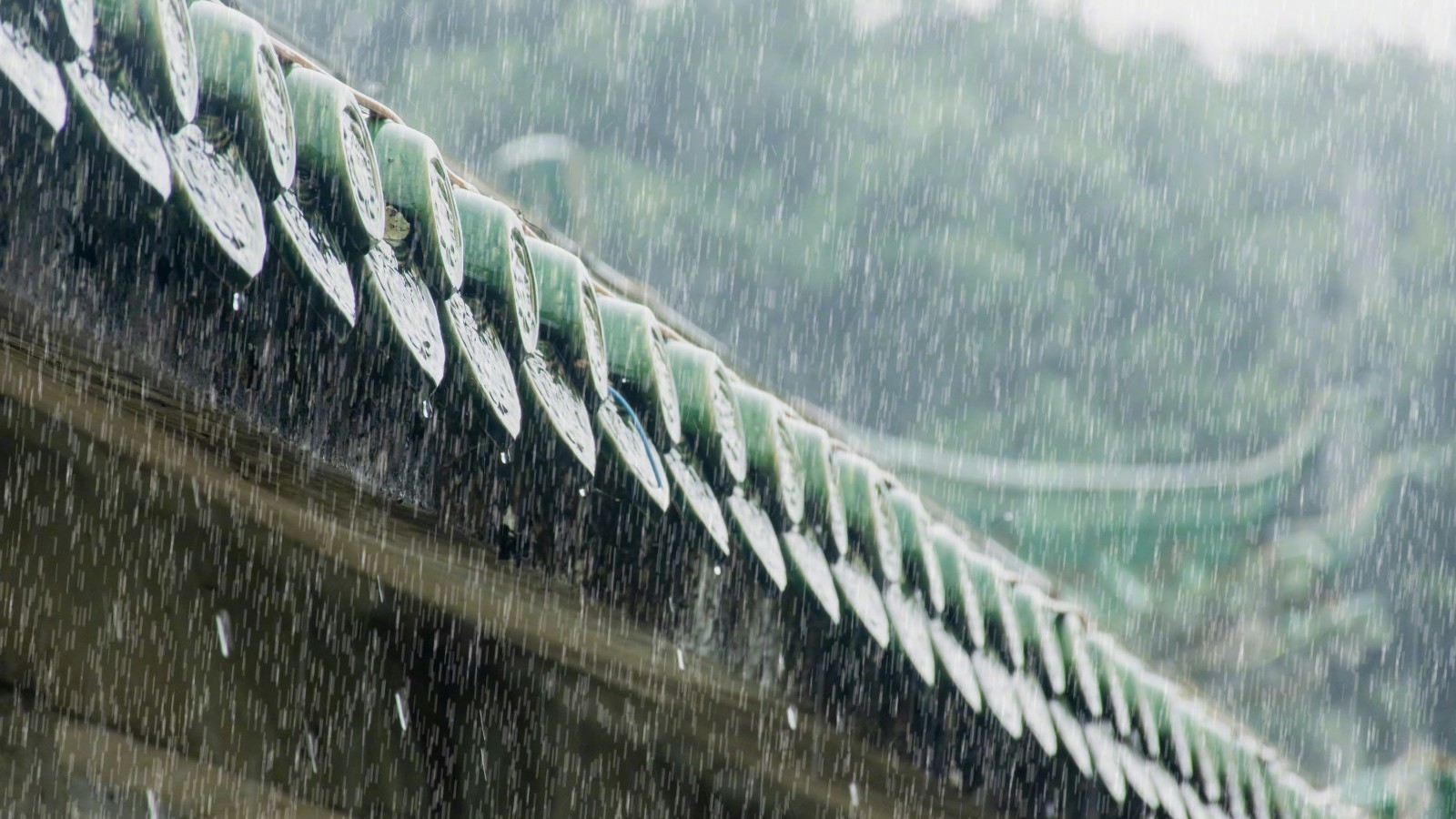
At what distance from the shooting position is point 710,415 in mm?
1774

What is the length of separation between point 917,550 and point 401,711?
843mm

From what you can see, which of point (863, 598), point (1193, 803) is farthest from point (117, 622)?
point (1193, 803)

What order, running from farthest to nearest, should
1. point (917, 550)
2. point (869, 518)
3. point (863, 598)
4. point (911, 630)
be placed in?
1. point (917, 550)
2. point (869, 518)
3. point (911, 630)
4. point (863, 598)

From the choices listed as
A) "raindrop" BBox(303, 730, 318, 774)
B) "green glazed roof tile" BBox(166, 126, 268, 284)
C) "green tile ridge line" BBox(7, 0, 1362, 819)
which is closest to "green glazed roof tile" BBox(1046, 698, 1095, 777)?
"green tile ridge line" BBox(7, 0, 1362, 819)

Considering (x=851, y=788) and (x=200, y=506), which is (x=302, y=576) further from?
(x=851, y=788)

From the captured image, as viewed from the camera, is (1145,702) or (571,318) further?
(1145,702)

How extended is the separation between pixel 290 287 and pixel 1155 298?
21936 millimetres

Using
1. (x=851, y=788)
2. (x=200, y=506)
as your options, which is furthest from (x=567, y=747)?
(x=200, y=506)

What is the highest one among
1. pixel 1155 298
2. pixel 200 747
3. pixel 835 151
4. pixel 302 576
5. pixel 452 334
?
pixel 835 151

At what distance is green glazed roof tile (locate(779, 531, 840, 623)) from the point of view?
180 cm

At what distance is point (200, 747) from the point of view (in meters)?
1.60

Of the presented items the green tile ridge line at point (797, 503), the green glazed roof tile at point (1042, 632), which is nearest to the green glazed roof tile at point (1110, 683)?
the green tile ridge line at point (797, 503)

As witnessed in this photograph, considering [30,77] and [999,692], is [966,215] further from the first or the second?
[30,77]

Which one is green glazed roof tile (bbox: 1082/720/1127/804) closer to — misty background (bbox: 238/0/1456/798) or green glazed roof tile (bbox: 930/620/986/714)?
green glazed roof tile (bbox: 930/620/986/714)
